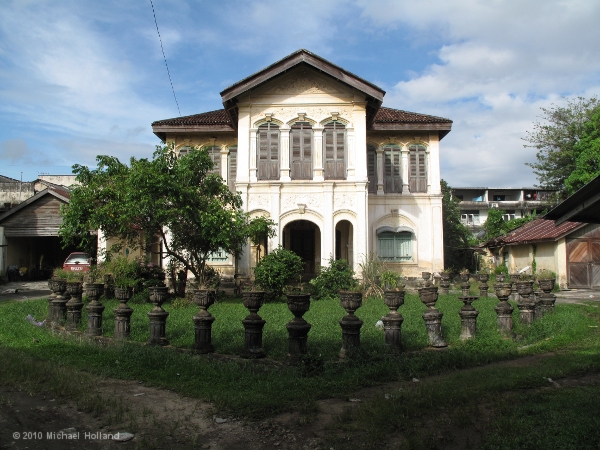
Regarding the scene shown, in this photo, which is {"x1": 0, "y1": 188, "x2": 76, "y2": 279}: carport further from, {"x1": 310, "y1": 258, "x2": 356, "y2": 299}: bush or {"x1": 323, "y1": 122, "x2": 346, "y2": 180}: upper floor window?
{"x1": 310, "y1": 258, "x2": 356, "y2": 299}: bush

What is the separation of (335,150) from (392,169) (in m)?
3.62

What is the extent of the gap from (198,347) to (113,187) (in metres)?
7.30

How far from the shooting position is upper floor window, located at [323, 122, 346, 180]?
61.8ft

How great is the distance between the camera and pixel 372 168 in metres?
21.5

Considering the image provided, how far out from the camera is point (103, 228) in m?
13.7

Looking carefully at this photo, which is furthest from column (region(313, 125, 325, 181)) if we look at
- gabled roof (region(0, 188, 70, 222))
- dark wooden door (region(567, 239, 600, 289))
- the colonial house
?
gabled roof (region(0, 188, 70, 222))

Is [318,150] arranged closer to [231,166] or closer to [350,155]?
[350,155]

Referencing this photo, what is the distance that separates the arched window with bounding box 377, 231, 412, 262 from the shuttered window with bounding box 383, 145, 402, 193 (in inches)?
74.1

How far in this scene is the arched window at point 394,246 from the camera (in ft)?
68.7

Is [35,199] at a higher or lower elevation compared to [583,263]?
higher

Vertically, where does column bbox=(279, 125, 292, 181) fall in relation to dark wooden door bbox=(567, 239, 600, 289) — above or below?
above

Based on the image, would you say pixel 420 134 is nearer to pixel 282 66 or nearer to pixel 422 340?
pixel 282 66

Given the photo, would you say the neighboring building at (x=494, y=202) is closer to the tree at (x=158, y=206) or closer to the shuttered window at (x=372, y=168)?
the shuttered window at (x=372, y=168)

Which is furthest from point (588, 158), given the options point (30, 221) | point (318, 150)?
point (30, 221)
